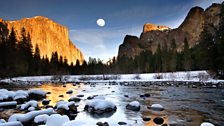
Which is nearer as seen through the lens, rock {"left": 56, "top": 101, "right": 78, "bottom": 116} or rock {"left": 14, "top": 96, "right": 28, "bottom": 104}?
rock {"left": 56, "top": 101, "right": 78, "bottom": 116}

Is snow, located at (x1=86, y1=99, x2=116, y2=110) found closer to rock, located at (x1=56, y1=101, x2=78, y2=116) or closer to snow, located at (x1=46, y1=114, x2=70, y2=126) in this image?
rock, located at (x1=56, y1=101, x2=78, y2=116)

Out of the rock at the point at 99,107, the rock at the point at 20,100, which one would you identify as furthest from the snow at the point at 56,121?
the rock at the point at 20,100

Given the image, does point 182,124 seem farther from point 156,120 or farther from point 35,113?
point 35,113

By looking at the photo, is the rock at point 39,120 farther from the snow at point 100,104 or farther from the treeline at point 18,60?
the treeline at point 18,60

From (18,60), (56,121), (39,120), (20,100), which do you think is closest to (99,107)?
(39,120)

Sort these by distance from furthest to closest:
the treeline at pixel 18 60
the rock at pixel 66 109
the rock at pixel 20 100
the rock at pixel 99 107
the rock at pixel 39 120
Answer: the treeline at pixel 18 60 < the rock at pixel 20 100 < the rock at pixel 99 107 < the rock at pixel 66 109 < the rock at pixel 39 120

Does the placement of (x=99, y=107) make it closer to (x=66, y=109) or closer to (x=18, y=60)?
(x=66, y=109)

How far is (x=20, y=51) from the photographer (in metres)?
70.7

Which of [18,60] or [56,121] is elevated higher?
[18,60]

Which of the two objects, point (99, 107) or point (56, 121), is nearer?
point (56, 121)

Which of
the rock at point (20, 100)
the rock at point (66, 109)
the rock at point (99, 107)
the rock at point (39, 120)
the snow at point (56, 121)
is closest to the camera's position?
the snow at point (56, 121)

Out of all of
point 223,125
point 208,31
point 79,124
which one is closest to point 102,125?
point 79,124

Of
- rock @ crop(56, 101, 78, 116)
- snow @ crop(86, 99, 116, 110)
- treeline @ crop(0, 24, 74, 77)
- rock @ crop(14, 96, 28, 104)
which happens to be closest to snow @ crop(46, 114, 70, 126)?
rock @ crop(56, 101, 78, 116)

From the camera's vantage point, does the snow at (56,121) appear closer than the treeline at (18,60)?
Yes
